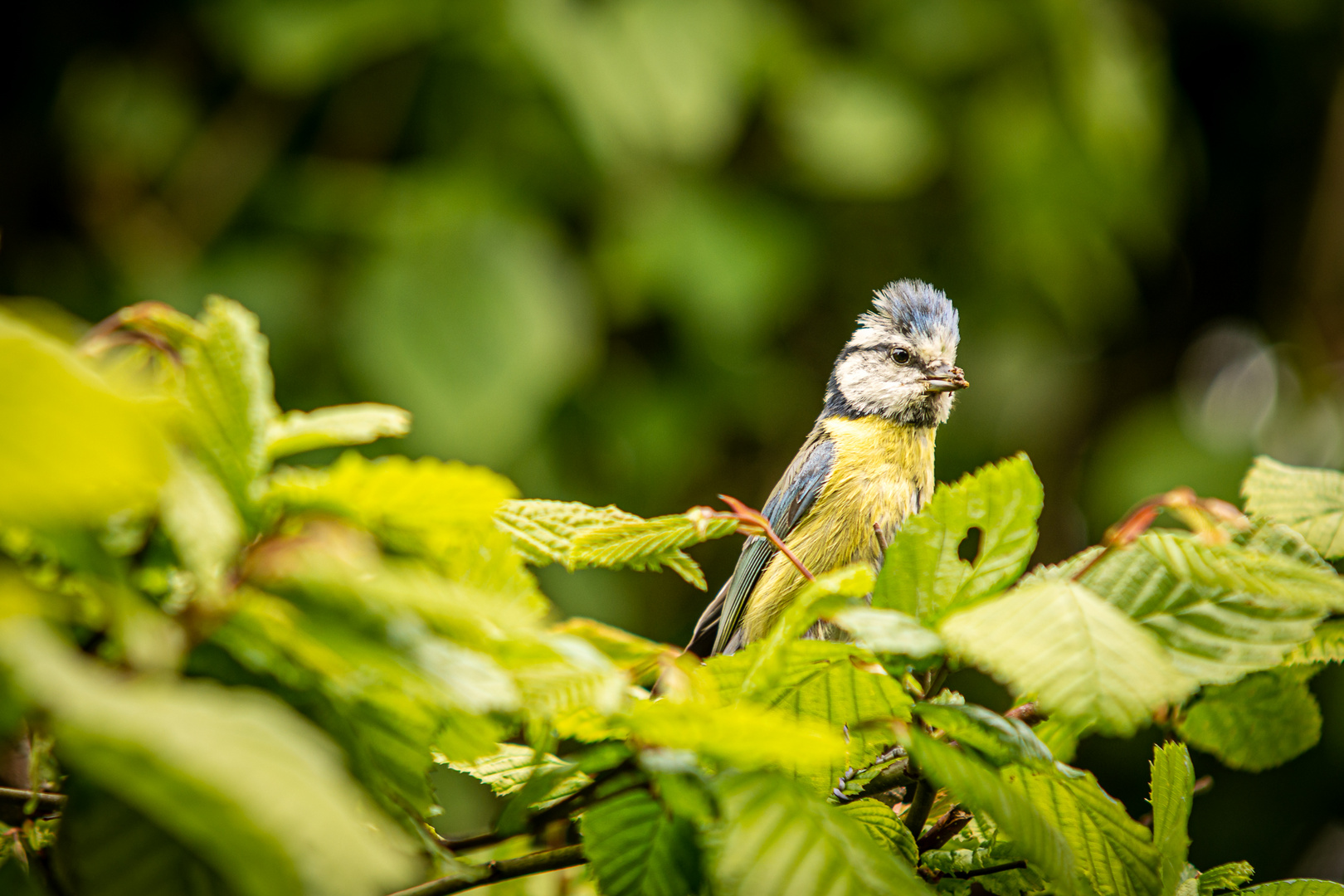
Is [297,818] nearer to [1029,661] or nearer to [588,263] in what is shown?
[1029,661]

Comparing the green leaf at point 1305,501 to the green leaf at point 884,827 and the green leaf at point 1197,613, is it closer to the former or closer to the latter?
the green leaf at point 1197,613

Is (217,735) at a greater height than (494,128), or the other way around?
(494,128)

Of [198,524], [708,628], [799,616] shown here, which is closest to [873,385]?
[708,628]

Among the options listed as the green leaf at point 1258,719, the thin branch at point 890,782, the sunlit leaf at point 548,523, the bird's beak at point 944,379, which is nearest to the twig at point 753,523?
the sunlit leaf at point 548,523

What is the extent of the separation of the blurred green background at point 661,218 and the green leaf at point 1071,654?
90.5 inches

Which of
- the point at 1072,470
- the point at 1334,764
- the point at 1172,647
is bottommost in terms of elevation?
the point at 1334,764

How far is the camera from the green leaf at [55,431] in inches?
18.1

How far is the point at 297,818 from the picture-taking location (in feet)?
1.50

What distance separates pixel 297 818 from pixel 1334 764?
475 centimetres

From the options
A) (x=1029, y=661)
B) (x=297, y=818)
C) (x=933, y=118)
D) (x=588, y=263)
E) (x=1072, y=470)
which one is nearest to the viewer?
(x=297, y=818)

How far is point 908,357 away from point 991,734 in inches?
73.3

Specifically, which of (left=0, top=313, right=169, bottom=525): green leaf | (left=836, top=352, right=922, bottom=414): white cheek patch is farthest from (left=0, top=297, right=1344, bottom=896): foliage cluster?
(left=836, top=352, right=922, bottom=414): white cheek patch

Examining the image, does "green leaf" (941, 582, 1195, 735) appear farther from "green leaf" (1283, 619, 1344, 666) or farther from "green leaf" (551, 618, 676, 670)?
"green leaf" (551, 618, 676, 670)

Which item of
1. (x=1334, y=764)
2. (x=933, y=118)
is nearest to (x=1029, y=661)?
(x=933, y=118)
